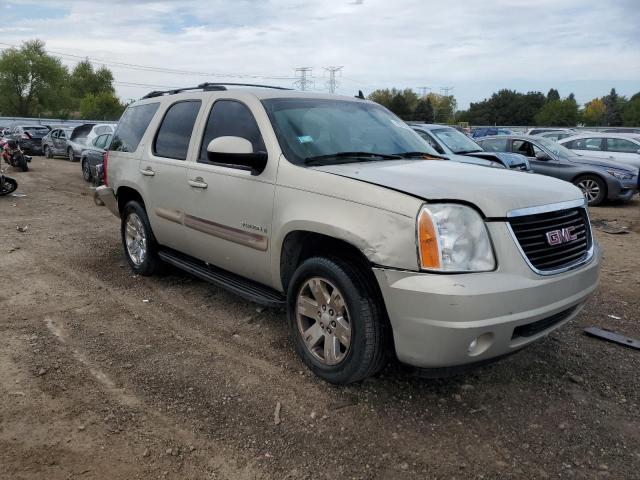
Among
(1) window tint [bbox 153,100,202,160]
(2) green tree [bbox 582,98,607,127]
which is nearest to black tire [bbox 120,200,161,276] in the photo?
(1) window tint [bbox 153,100,202,160]

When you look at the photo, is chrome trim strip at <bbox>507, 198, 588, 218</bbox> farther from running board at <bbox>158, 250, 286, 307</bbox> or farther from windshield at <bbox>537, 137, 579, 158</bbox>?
windshield at <bbox>537, 137, 579, 158</bbox>

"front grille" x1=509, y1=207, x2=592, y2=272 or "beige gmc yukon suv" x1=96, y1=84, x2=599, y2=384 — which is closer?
"beige gmc yukon suv" x1=96, y1=84, x2=599, y2=384

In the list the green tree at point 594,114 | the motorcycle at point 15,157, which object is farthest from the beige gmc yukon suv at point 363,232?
the green tree at point 594,114

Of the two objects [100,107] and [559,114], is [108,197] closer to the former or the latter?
[100,107]

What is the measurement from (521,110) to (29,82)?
87217mm

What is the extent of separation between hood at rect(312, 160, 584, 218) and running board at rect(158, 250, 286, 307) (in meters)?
1.03

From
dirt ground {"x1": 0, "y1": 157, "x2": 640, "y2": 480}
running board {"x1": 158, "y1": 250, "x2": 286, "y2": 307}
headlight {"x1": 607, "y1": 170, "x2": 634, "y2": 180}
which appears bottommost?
dirt ground {"x1": 0, "y1": 157, "x2": 640, "y2": 480}

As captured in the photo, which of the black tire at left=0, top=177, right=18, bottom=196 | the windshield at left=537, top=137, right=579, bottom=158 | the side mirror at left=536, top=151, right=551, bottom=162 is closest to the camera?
the black tire at left=0, top=177, right=18, bottom=196

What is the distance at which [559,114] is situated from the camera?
94.2 m

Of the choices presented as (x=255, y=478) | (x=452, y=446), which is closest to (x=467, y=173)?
(x=452, y=446)

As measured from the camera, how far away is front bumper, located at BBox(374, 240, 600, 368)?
270cm

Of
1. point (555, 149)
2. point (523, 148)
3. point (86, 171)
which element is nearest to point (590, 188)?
point (555, 149)

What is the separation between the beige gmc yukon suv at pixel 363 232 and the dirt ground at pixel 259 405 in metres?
0.38

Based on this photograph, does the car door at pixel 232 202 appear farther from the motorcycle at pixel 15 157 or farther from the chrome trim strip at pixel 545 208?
the motorcycle at pixel 15 157
